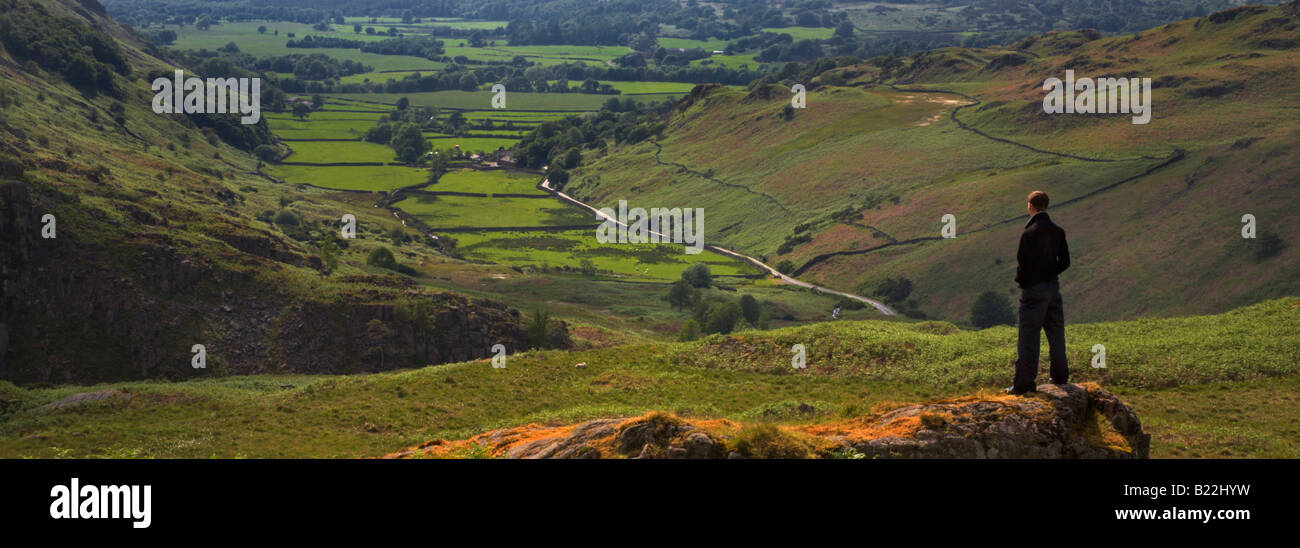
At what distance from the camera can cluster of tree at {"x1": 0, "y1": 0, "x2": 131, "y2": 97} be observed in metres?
164

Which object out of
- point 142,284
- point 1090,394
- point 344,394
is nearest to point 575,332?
point 142,284

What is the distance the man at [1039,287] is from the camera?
20547mm

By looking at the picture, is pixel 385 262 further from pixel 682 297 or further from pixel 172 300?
pixel 172 300

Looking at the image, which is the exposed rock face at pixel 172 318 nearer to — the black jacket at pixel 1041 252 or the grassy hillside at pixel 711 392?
the grassy hillside at pixel 711 392

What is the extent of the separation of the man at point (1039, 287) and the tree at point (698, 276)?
325 ft

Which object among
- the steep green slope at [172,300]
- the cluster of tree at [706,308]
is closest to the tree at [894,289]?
the cluster of tree at [706,308]

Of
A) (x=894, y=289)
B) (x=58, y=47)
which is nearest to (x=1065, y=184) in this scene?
(x=894, y=289)

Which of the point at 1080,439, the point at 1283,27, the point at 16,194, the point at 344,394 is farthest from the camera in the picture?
the point at 1283,27

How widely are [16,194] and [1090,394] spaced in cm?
6114

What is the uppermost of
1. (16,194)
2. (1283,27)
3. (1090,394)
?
(1283,27)

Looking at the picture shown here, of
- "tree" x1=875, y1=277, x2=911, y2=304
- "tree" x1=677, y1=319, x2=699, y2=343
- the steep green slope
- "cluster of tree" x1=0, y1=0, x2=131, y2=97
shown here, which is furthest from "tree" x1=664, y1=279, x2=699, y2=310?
"cluster of tree" x1=0, y1=0, x2=131, y2=97

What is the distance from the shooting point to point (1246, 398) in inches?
1363

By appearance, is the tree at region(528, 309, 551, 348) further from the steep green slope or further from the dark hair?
the dark hair
